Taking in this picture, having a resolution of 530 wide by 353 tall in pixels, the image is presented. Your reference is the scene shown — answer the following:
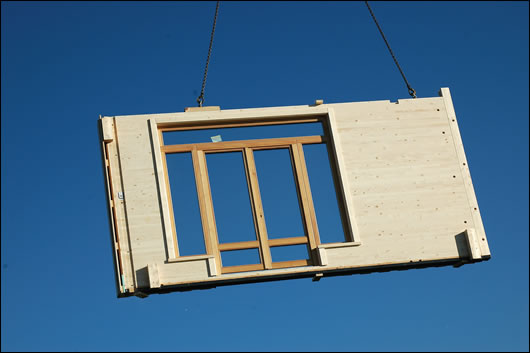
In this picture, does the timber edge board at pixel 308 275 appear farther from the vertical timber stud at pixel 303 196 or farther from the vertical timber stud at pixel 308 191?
the vertical timber stud at pixel 308 191

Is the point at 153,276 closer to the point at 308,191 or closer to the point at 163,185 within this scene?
the point at 163,185

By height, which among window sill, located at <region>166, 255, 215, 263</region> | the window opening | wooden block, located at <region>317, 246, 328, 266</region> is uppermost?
the window opening

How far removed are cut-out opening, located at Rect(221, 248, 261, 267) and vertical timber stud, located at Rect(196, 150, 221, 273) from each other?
0.13m

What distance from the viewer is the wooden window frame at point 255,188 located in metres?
15.4

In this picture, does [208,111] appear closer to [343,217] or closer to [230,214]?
[230,214]

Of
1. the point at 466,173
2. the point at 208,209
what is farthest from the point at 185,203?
the point at 466,173

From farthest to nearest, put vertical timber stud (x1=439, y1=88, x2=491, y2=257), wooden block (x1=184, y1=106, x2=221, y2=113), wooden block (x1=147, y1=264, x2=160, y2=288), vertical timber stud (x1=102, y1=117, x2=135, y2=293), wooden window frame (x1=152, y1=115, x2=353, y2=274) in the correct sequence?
1. wooden block (x1=184, y1=106, x2=221, y2=113)
2. vertical timber stud (x1=439, y1=88, x2=491, y2=257)
3. wooden window frame (x1=152, y1=115, x2=353, y2=274)
4. vertical timber stud (x1=102, y1=117, x2=135, y2=293)
5. wooden block (x1=147, y1=264, x2=160, y2=288)

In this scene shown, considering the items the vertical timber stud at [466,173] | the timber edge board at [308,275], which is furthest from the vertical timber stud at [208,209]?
the vertical timber stud at [466,173]

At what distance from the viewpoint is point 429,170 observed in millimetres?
16234

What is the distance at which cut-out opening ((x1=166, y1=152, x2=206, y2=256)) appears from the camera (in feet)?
50.4

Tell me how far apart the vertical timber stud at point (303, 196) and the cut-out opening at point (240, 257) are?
102cm

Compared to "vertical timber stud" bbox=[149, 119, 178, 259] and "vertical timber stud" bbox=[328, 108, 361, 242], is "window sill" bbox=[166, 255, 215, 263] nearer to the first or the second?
"vertical timber stud" bbox=[149, 119, 178, 259]

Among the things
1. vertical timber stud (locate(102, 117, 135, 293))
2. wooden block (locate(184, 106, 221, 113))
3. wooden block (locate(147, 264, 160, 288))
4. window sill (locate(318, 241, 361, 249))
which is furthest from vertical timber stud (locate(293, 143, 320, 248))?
vertical timber stud (locate(102, 117, 135, 293))

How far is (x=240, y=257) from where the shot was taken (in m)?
15.4
